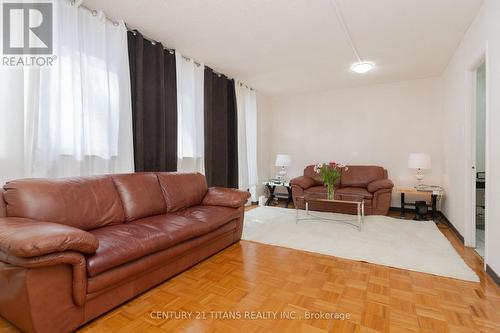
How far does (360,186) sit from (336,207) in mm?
764

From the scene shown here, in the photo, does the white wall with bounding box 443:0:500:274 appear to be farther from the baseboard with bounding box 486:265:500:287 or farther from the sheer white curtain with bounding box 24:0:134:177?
the sheer white curtain with bounding box 24:0:134:177

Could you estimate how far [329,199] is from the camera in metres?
3.87

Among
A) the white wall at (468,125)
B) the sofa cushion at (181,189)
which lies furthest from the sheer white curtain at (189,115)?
the white wall at (468,125)

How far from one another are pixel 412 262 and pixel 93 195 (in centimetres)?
303

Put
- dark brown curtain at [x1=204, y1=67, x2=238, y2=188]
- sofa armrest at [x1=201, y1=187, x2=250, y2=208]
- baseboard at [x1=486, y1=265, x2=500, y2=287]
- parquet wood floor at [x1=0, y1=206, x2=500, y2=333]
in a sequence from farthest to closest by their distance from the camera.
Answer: dark brown curtain at [x1=204, y1=67, x2=238, y2=188]
sofa armrest at [x1=201, y1=187, x2=250, y2=208]
baseboard at [x1=486, y1=265, x2=500, y2=287]
parquet wood floor at [x1=0, y1=206, x2=500, y2=333]

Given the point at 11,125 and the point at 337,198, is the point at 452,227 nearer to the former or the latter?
the point at 337,198

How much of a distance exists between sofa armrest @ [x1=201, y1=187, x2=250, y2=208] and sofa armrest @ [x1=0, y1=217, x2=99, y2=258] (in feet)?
5.30

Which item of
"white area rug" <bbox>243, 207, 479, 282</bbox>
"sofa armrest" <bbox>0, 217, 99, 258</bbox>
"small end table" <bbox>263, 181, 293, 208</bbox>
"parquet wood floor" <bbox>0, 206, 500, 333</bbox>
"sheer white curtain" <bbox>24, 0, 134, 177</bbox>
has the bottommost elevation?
"parquet wood floor" <bbox>0, 206, 500, 333</bbox>

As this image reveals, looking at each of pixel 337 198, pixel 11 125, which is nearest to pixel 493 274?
pixel 337 198

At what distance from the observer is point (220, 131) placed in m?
4.52

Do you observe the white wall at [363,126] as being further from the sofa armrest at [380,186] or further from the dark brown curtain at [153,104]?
the dark brown curtain at [153,104]

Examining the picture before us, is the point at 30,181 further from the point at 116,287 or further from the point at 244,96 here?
the point at 244,96

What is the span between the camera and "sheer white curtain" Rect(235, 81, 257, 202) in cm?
513

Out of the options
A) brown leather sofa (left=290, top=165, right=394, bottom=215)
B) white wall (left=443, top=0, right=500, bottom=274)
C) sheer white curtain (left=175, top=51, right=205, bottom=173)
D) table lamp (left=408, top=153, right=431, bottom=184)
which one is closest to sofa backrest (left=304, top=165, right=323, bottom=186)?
brown leather sofa (left=290, top=165, right=394, bottom=215)
